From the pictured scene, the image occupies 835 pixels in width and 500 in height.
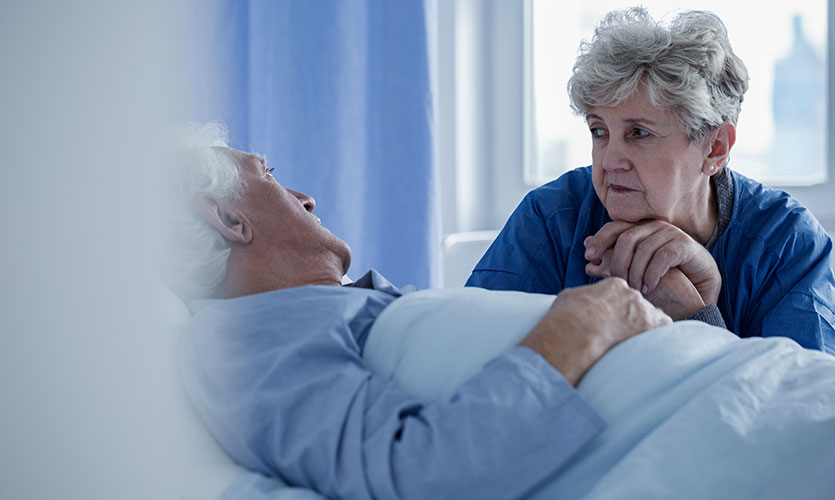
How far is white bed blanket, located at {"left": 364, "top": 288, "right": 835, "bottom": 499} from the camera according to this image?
2.56 ft

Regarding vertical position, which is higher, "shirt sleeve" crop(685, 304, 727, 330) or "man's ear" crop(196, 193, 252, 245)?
"man's ear" crop(196, 193, 252, 245)

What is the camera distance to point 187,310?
3.43ft

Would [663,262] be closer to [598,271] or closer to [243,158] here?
[598,271]

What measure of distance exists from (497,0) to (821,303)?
1705 mm

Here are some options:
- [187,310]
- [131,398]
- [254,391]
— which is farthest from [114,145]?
[187,310]

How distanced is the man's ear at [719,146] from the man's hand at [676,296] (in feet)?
0.78

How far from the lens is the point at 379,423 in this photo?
81 cm

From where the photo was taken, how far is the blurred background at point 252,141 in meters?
0.38

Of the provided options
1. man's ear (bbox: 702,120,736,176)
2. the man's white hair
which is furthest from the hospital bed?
man's ear (bbox: 702,120,736,176)

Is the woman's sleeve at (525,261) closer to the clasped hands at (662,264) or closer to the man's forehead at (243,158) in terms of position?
the clasped hands at (662,264)

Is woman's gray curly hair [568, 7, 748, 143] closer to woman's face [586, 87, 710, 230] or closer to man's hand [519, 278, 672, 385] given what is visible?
woman's face [586, 87, 710, 230]

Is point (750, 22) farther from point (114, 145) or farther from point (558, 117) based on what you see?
point (114, 145)

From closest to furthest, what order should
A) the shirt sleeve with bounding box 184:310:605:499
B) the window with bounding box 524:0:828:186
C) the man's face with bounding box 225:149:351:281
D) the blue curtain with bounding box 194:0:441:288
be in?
the shirt sleeve with bounding box 184:310:605:499 → the man's face with bounding box 225:149:351:281 → the blue curtain with bounding box 194:0:441:288 → the window with bounding box 524:0:828:186

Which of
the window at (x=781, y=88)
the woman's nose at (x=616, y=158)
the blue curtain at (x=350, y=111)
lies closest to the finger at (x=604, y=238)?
the woman's nose at (x=616, y=158)
